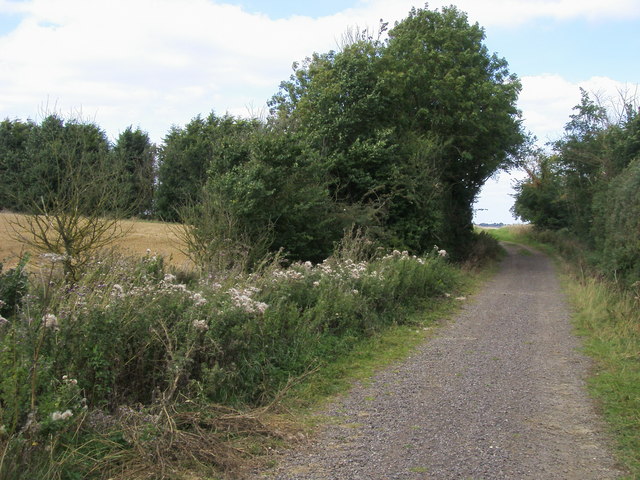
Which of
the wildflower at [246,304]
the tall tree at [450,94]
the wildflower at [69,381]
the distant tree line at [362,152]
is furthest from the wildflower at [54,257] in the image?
the tall tree at [450,94]

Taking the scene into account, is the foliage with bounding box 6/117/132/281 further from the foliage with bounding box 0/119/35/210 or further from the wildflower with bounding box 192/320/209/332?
the foliage with bounding box 0/119/35/210

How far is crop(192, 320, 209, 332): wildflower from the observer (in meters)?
5.64

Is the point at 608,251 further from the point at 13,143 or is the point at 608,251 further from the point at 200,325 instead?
the point at 13,143

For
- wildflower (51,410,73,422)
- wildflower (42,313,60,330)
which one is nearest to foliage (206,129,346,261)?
wildflower (42,313,60,330)

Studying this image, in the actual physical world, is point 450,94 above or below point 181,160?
above

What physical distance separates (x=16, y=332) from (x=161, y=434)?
1.41m

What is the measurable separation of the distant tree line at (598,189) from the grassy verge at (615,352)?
3.37 feet

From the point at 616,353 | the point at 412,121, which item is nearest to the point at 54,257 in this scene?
the point at 616,353

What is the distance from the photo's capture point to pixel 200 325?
5.66 m

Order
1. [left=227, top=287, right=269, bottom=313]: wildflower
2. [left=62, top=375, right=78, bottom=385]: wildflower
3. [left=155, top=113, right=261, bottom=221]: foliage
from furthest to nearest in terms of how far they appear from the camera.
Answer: [left=155, top=113, right=261, bottom=221]: foliage → [left=227, top=287, right=269, bottom=313]: wildflower → [left=62, top=375, right=78, bottom=385]: wildflower

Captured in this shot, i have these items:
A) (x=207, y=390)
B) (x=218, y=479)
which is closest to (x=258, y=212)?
(x=207, y=390)

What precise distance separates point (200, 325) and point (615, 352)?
6776mm

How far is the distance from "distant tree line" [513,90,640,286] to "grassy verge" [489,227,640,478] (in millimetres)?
1026

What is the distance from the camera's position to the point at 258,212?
55.1 feet
